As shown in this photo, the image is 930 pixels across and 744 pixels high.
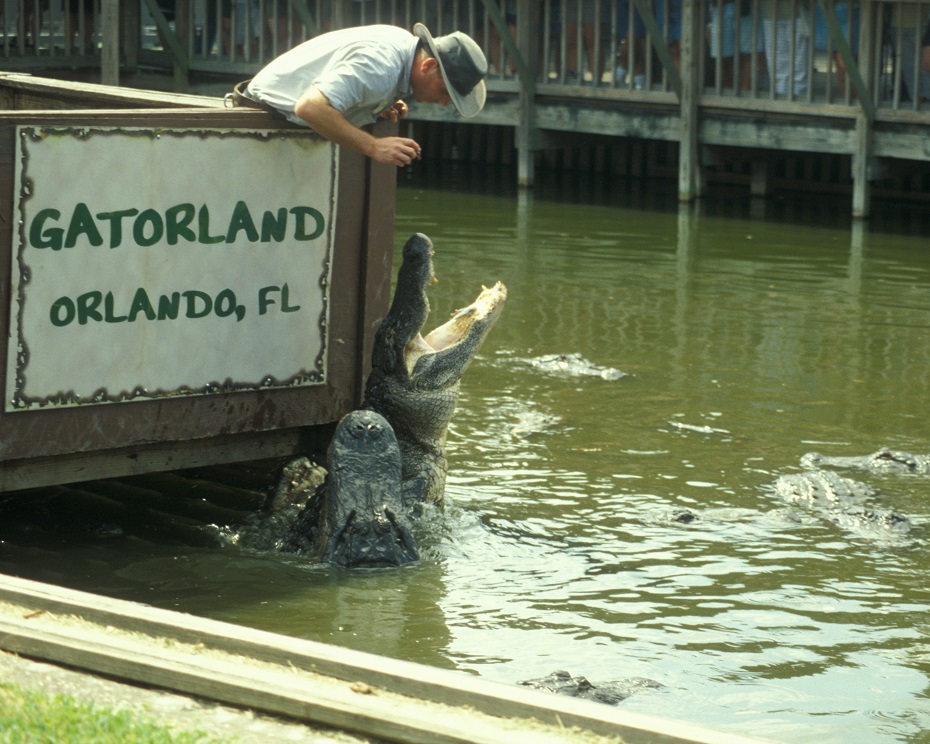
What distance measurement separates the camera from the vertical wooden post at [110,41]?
19.3 metres

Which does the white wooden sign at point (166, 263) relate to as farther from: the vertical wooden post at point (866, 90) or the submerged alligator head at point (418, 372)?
the vertical wooden post at point (866, 90)

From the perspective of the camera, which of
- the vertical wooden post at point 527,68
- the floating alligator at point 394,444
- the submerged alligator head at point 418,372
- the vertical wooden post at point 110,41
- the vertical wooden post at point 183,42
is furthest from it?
the vertical wooden post at point 183,42

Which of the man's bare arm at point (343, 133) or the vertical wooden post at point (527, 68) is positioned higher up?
the vertical wooden post at point (527, 68)

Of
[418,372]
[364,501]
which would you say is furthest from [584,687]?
[418,372]

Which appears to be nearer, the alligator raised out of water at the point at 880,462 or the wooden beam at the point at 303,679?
the wooden beam at the point at 303,679

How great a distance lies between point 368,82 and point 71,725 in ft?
10.7

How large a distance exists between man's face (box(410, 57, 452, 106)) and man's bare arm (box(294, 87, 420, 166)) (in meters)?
0.28

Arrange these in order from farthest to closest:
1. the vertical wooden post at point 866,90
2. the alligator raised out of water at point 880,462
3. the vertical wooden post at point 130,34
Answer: the vertical wooden post at point 130,34, the vertical wooden post at point 866,90, the alligator raised out of water at point 880,462

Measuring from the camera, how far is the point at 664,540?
644cm

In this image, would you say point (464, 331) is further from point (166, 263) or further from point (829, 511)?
point (829, 511)

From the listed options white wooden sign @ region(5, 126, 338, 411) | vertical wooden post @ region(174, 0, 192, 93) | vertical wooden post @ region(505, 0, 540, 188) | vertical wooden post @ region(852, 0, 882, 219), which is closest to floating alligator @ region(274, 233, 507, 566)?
white wooden sign @ region(5, 126, 338, 411)

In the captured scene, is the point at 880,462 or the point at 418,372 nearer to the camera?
the point at 418,372

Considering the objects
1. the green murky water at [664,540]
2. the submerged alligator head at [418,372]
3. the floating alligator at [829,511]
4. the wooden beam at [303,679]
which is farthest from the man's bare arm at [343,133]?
the wooden beam at [303,679]

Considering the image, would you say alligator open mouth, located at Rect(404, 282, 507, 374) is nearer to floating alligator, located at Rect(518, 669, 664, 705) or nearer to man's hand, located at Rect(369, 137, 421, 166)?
man's hand, located at Rect(369, 137, 421, 166)
